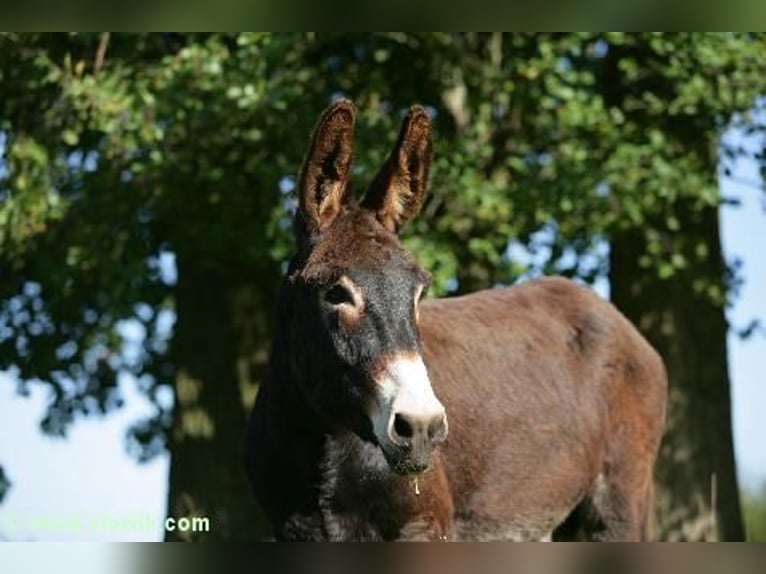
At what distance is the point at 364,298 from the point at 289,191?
18.2 ft

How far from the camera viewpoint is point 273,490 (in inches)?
210

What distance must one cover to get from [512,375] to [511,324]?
33cm

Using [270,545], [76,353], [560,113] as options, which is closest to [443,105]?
[560,113]

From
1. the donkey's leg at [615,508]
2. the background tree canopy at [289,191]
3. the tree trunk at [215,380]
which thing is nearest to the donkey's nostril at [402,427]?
the donkey's leg at [615,508]

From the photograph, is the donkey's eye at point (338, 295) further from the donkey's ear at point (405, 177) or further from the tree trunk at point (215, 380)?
the tree trunk at point (215, 380)

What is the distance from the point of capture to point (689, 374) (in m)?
11.2

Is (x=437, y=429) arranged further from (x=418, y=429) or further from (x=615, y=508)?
(x=615, y=508)

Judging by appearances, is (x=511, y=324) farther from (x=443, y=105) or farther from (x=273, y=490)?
(x=443, y=105)

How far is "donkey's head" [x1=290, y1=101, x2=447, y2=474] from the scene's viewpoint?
→ 14.9 ft

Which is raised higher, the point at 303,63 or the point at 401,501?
the point at 303,63

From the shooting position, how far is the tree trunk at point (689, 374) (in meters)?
10.9

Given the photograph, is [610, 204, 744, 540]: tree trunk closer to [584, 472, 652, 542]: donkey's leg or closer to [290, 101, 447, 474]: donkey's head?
[584, 472, 652, 542]: donkey's leg

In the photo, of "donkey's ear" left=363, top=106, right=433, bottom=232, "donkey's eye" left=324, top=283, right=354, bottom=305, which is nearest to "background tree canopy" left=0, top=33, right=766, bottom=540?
Result: "donkey's ear" left=363, top=106, right=433, bottom=232

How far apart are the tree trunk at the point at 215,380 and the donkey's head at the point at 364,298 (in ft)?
19.2
